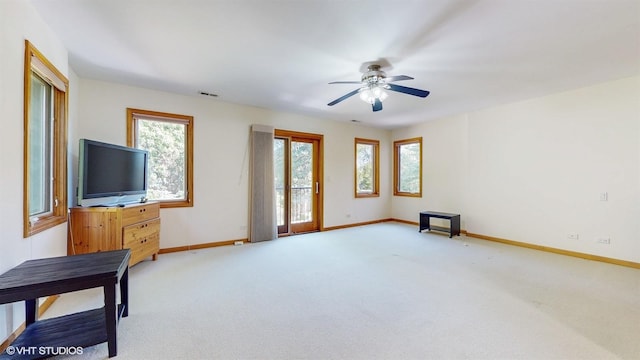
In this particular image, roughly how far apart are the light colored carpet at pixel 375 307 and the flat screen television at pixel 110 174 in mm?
970

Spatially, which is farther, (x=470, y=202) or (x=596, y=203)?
(x=470, y=202)

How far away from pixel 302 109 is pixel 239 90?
4.66ft

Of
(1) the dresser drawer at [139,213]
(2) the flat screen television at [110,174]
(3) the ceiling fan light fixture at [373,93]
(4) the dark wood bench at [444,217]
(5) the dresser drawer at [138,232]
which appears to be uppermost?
(3) the ceiling fan light fixture at [373,93]

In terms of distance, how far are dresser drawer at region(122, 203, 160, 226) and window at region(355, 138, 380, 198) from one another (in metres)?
4.30

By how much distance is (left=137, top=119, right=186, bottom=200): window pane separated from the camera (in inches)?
162

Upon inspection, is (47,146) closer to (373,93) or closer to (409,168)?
(373,93)

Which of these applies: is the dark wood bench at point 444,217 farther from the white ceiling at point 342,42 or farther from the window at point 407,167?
the white ceiling at point 342,42

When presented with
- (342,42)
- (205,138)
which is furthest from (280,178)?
(342,42)

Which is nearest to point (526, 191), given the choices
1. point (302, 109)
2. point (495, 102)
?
point (495, 102)

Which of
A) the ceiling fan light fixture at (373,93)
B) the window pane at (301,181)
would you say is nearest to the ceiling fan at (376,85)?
the ceiling fan light fixture at (373,93)

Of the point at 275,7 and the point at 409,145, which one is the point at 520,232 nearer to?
the point at 409,145

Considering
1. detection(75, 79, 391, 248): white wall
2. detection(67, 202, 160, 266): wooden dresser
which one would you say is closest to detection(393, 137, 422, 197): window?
detection(75, 79, 391, 248): white wall

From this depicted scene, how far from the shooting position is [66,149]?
2912mm

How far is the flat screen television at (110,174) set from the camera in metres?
2.90
